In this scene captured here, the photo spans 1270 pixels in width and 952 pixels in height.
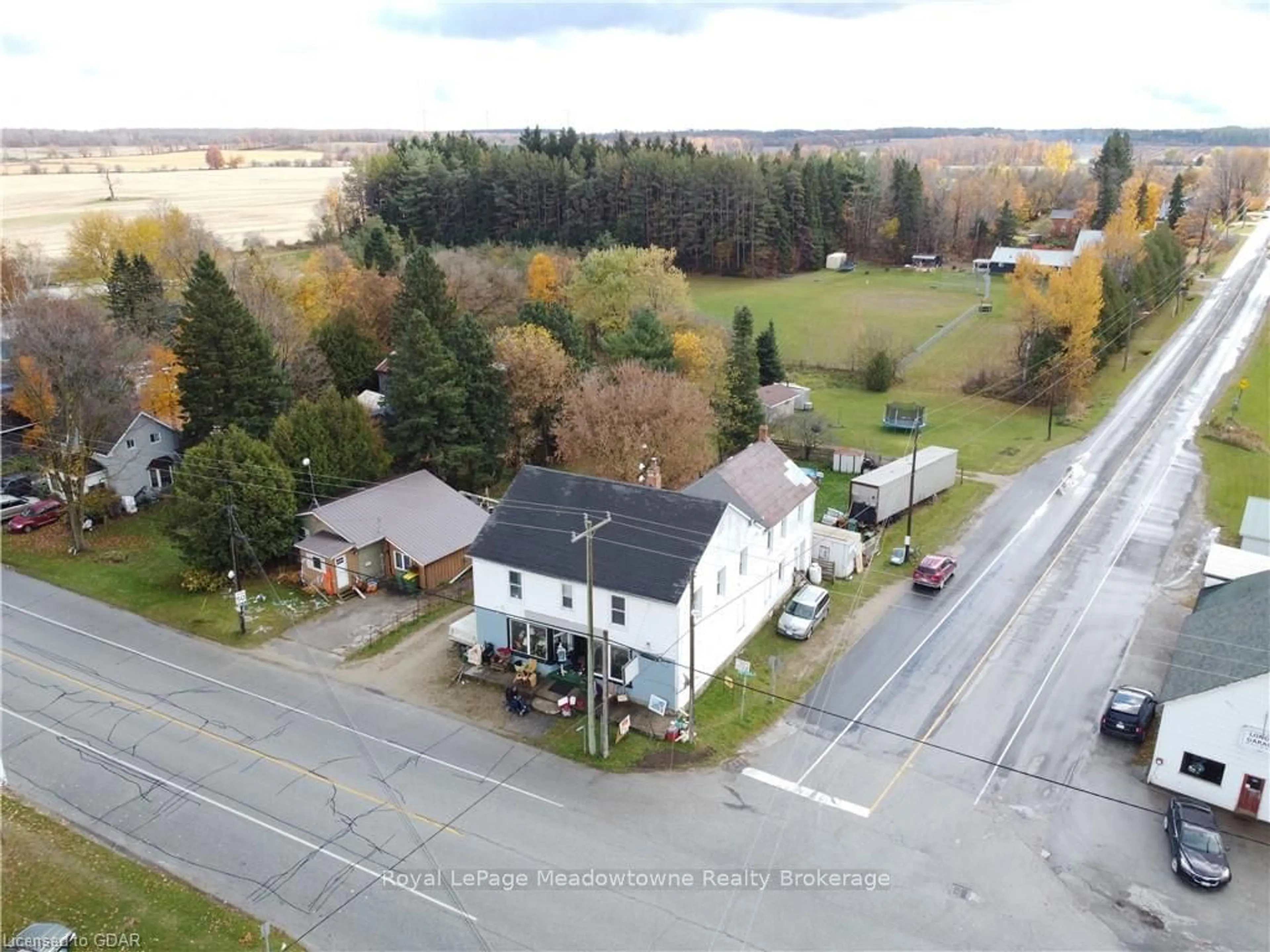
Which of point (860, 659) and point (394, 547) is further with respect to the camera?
point (394, 547)

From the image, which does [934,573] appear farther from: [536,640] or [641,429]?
[536,640]

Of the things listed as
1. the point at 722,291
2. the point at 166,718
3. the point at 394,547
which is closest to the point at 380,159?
the point at 722,291

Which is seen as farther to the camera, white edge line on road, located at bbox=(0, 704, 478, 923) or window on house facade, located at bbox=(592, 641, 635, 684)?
window on house facade, located at bbox=(592, 641, 635, 684)

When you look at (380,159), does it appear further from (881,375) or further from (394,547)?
(394,547)

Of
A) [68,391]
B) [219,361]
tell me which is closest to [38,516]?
[68,391]

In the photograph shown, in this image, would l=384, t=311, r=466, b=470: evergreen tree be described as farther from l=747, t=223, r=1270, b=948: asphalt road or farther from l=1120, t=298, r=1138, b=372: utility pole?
l=1120, t=298, r=1138, b=372: utility pole

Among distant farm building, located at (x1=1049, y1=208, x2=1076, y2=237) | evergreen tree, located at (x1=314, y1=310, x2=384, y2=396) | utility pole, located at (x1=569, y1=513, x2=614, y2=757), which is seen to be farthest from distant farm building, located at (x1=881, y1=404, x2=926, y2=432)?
distant farm building, located at (x1=1049, y1=208, x2=1076, y2=237)

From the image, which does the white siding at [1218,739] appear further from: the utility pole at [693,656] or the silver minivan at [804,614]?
the utility pole at [693,656]
